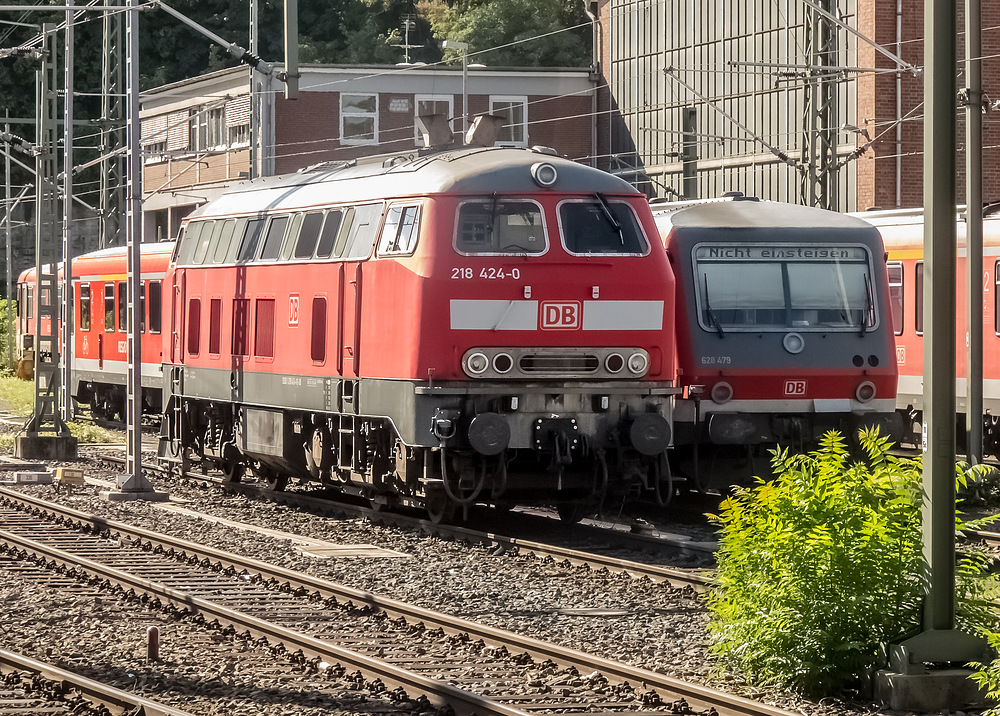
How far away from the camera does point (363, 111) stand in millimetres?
51562

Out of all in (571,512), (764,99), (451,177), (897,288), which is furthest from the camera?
(764,99)

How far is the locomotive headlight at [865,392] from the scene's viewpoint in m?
18.0

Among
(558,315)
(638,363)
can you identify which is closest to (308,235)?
(558,315)

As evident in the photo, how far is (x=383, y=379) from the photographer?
16266 millimetres

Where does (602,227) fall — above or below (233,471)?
above

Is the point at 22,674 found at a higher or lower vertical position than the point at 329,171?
lower

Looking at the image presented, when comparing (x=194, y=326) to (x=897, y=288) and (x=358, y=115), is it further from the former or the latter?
(x=358, y=115)

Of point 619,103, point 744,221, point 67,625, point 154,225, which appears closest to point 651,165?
point 619,103

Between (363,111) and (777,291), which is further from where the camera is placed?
(363,111)

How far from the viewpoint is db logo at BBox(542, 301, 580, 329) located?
52.0 feet

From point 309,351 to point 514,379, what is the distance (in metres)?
3.00

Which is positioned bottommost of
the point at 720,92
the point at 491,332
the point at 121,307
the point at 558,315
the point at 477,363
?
the point at 477,363

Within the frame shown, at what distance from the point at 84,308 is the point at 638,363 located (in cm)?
1993

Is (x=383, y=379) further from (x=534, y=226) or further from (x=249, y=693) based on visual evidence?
(x=249, y=693)
